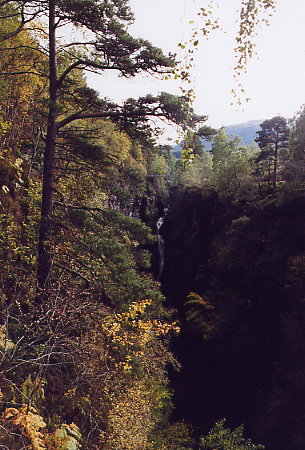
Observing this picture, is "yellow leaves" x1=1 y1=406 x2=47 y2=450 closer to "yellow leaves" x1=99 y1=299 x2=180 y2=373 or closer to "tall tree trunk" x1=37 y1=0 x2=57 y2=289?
"yellow leaves" x1=99 y1=299 x2=180 y2=373

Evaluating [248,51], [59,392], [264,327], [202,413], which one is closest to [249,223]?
[264,327]

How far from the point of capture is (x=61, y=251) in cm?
904

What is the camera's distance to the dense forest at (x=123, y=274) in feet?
22.6

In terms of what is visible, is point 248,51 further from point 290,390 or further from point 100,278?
point 290,390

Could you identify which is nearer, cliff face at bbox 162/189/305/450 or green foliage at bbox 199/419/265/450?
green foliage at bbox 199/419/265/450

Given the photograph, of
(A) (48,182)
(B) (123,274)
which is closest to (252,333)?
(B) (123,274)

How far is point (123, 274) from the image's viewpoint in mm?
8344

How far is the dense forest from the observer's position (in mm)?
6887

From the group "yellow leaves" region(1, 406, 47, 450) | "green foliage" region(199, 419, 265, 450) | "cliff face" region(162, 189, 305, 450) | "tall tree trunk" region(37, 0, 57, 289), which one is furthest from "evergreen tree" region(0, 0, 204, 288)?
"cliff face" region(162, 189, 305, 450)

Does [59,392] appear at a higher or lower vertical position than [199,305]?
higher

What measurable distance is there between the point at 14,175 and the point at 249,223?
17.3 metres

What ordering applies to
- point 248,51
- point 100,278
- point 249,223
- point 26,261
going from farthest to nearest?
point 249,223 → point 26,261 → point 100,278 → point 248,51

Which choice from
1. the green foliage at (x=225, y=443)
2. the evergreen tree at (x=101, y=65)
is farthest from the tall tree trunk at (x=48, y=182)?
the green foliage at (x=225, y=443)

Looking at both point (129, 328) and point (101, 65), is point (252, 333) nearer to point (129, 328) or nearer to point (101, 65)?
point (129, 328)
